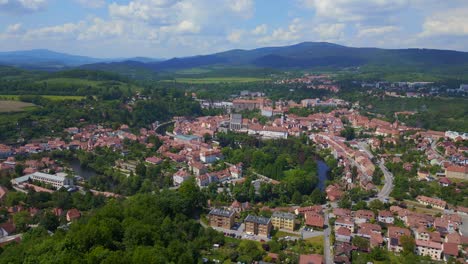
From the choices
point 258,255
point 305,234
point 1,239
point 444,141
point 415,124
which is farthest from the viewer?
point 415,124

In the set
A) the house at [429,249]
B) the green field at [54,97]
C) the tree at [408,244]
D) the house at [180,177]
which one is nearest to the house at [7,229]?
the house at [180,177]

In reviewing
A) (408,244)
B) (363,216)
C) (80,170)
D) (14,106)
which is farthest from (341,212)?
(14,106)

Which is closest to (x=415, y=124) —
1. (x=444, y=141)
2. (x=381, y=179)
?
(x=444, y=141)

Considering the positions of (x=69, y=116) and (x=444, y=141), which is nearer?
(x=444, y=141)

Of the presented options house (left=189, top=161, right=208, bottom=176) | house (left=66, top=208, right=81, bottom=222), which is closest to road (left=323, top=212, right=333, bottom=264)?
house (left=189, top=161, right=208, bottom=176)

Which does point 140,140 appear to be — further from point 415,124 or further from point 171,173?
point 415,124

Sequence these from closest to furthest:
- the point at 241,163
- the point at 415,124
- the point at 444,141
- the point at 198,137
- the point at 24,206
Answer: the point at 24,206
the point at 241,163
the point at 444,141
the point at 198,137
the point at 415,124

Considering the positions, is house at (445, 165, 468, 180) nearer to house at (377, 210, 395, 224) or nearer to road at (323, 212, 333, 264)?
house at (377, 210, 395, 224)
